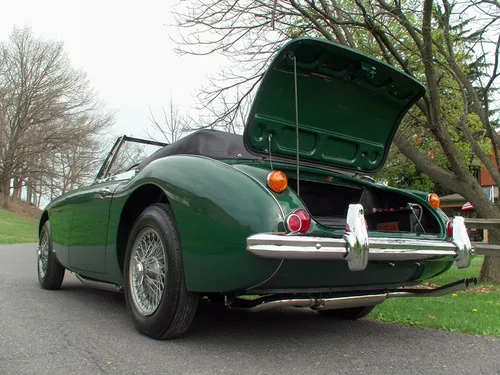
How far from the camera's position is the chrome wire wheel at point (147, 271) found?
10.4 feet

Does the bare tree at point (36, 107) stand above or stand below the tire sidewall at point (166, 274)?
above

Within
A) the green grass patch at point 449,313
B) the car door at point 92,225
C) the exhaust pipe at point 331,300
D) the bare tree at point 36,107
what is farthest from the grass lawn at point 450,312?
the bare tree at point 36,107

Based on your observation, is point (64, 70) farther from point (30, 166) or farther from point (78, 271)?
point (78, 271)

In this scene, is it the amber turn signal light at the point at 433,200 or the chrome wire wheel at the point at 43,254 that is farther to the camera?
the chrome wire wheel at the point at 43,254

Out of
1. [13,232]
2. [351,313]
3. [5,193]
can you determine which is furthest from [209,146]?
[5,193]

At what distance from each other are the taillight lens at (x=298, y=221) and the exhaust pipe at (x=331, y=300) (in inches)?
18.5

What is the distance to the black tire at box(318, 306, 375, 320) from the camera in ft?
13.4

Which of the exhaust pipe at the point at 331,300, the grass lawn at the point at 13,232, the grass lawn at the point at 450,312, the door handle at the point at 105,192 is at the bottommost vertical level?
the grass lawn at the point at 13,232

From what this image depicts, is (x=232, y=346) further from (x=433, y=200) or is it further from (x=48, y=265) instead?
(x=48, y=265)

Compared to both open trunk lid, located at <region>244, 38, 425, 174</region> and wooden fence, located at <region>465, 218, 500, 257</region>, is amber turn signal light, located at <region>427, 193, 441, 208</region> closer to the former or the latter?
open trunk lid, located at <region>244, 38, 425, 174</region>

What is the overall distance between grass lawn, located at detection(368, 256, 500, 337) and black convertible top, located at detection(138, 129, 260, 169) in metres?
2.02

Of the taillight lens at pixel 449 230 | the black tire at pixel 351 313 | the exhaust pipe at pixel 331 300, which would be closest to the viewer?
the exhaust pipe at pixel 331 300

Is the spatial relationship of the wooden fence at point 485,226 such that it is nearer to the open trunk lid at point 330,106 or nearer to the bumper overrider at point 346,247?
the open trunk lid at point 330,106

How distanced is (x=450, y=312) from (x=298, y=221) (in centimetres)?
288
